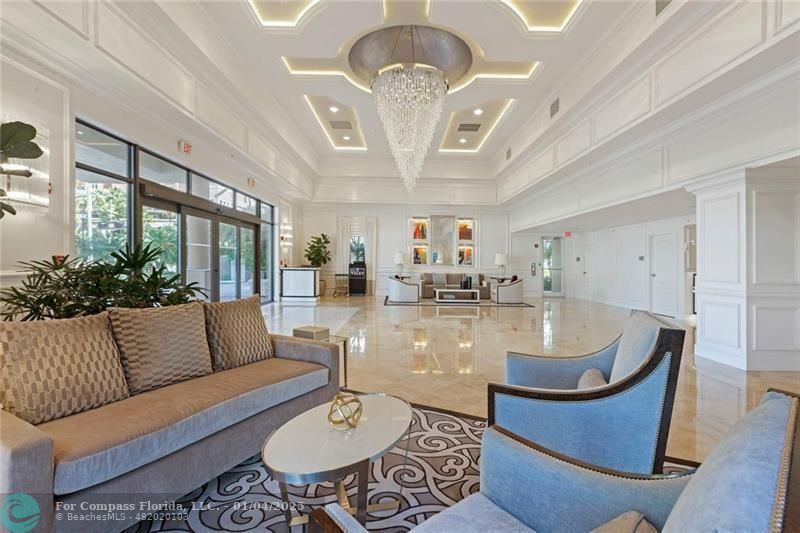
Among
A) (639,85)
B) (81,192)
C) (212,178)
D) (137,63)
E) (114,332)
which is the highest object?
(639,85)

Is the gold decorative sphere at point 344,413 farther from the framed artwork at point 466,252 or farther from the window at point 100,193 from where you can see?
the framed artwork at point 466,252

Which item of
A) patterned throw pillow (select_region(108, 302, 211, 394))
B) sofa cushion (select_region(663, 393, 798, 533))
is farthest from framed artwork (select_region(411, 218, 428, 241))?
sofa cushion (select_region(663, 393, 798, 533))

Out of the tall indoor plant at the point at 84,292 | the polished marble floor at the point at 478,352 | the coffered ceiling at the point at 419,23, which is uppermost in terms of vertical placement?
the coffered ceiling at the point at 419,23

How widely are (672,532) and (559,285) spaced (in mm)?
13276

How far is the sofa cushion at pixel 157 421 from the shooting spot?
4.87ft

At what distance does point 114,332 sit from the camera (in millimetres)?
2133

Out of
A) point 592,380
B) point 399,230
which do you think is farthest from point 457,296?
point 592,380

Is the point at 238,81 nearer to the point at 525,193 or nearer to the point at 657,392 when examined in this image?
the point at 657,392

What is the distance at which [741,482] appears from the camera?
570 millimetres

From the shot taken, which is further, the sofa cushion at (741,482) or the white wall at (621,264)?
the white wall at (621,264)

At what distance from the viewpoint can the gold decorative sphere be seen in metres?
1.80

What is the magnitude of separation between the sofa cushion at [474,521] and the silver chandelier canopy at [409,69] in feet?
17.4

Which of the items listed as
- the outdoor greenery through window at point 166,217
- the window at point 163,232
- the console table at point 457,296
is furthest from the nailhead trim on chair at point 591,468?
the console table at point 457,296

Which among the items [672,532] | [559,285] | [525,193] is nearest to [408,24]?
[672,532]
